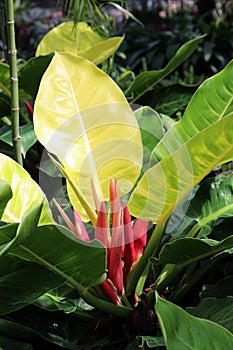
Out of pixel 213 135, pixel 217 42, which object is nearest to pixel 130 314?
pixel 213 135

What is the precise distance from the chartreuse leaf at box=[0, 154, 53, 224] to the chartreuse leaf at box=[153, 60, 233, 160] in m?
0.30

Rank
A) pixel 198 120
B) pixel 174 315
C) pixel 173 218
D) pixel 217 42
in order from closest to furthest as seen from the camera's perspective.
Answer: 1. pixel 174 315
2. pixel 198 120
3. pixel 173 218
4. pixel 217 42

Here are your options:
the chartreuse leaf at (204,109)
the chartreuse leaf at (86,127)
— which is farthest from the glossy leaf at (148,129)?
the chartreuse leaf at (204,109)

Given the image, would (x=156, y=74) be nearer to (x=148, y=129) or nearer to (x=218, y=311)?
(x=148, y=129)

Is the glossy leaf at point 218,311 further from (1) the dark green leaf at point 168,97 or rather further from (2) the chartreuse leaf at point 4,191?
(1) the dark green leaf at point 168,97

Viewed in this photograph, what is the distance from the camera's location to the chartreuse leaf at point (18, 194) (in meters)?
1.23

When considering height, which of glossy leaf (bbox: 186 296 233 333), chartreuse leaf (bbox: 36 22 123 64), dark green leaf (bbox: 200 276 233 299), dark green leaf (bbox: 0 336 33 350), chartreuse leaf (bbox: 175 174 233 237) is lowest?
dark green leaf (bbox: 0 336 33 350)

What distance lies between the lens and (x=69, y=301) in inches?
53.2

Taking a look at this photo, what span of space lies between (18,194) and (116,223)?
0.23 meters

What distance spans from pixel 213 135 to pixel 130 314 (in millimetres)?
478

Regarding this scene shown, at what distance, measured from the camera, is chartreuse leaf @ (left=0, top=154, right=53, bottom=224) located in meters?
1.23

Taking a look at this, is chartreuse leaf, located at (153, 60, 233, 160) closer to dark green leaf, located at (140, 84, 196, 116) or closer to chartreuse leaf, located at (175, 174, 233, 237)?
chartreuse leaf, located at (175, 174, 233, 237)

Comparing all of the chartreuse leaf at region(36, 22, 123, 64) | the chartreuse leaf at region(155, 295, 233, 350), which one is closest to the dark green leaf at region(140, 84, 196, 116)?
the chartreuse leaf at region(36, 22, 123, 64)

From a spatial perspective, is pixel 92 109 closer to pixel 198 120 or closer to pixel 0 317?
pixel 198 120
